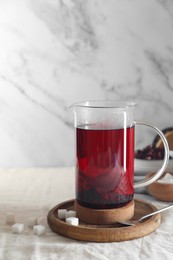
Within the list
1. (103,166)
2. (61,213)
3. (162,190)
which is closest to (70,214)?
(61,213)

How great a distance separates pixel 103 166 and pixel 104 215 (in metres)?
0.10

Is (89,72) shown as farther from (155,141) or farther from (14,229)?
(14,229)

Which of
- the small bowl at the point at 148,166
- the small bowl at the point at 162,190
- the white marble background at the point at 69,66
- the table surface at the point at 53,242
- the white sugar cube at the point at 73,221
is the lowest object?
the table surface at the point at 53,242

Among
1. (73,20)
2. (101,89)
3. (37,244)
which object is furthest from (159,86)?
(37,244)

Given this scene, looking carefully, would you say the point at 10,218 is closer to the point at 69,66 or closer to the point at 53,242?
the point at 53,242

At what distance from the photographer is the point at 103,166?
3.23ft

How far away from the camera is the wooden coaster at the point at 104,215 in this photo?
3.23 ft

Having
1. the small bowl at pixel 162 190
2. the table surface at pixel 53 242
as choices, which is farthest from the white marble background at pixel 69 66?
the small bowl at pixel 162 190

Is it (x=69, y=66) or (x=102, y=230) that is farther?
(x=69, y=66)

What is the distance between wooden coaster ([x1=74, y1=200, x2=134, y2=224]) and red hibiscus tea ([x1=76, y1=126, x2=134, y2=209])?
11 mm

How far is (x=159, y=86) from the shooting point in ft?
5.56

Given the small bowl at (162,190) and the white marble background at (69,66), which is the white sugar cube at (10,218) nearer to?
the small bowl at (162,190)

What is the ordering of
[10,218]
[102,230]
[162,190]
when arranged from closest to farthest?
1. [102,230]
2. [10,218]
3. [162,190]

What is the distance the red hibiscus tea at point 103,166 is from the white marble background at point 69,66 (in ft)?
2.25
